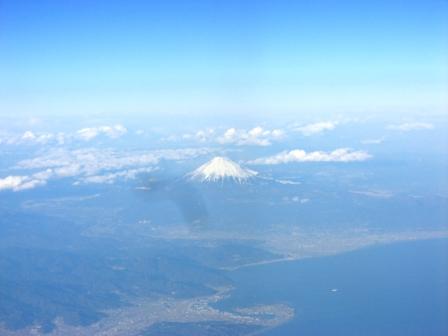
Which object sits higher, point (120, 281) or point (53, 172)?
point (53, 172)

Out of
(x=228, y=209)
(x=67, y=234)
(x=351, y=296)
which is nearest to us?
(x=351, y=296)

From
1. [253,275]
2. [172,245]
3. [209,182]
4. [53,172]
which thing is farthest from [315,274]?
[53,172]

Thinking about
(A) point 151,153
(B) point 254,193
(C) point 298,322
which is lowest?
(C) point 298,322

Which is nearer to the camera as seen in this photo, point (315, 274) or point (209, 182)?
point (315, 274)

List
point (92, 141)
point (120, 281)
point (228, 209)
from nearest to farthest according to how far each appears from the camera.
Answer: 1. point (120, 281)
2. point (228, 209)
3. point (92, 141)

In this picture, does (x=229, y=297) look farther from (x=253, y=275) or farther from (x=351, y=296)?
(x=351, y=296)

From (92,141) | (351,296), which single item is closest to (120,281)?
(351,296)
